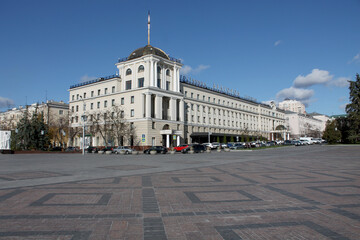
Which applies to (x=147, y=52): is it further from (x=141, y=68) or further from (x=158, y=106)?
(x=158, y=106)

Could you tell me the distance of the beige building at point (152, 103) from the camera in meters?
56.8

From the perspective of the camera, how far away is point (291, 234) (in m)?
4.78

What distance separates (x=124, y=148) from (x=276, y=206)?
42708mm

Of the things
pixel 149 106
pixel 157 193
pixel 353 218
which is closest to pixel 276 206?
pixel 353 218

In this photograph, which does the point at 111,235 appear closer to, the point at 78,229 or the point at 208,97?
the point at 78,229

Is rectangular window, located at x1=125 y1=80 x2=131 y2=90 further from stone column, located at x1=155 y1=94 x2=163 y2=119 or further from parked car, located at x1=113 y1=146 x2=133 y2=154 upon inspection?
parked car, located at x1=113 y1=146 x2=133 y2=154

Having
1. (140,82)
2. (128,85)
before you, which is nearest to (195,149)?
(140,82)

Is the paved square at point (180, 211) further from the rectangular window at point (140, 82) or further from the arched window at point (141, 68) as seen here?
the arched window at point (141, 68)

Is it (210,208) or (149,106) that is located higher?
(149,106)

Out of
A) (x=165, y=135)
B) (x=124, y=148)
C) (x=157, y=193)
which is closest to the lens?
(x=157, y=193)

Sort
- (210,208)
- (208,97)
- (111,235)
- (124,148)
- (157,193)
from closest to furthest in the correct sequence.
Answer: (111,235) → (210,208) → (157,193) → (124,148) → (208,97)

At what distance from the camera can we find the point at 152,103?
5988cm

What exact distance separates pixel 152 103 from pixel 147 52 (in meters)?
11.1

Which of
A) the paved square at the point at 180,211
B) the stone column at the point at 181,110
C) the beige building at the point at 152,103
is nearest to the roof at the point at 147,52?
the beige building at the point at 152,103
